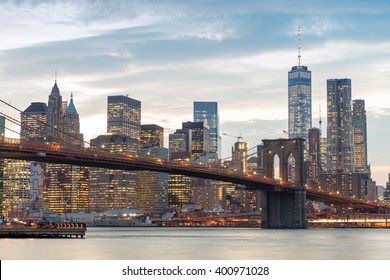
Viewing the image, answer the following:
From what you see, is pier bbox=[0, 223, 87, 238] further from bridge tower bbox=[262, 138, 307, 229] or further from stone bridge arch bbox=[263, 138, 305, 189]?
stone bridge arch bbox=[263, 138, 305, 189]

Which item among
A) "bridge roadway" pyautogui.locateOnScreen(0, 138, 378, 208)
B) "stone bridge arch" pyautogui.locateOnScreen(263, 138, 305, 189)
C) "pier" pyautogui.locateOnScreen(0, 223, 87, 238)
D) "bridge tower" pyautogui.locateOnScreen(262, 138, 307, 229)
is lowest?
"pier" pyautogui.locateOnScreen(0, 223, 87, 238)

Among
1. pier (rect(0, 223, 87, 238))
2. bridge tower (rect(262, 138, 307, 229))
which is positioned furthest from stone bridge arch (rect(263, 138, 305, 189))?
pier (rect(0, 223, 87, 238))

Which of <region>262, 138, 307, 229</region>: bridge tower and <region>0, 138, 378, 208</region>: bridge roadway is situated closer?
<region>0, 138, 378, 208</region>: bridge roadway

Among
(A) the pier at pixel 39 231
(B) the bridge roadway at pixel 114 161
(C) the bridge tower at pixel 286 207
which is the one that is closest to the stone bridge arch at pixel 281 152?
(B) the bridge roadway at pixel 114 161

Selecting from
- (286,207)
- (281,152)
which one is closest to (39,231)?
(286,207)

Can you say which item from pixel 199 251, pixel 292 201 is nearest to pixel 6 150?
pixel 199 251

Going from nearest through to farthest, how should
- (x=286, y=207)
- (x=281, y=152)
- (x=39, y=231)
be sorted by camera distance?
(x=39, y=231), (x=286, y=207), (x=281, y=152)

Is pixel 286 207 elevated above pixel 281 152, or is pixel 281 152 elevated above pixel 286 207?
pixel 281 152

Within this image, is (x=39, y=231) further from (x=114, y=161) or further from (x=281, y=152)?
(x=281, y=152)
